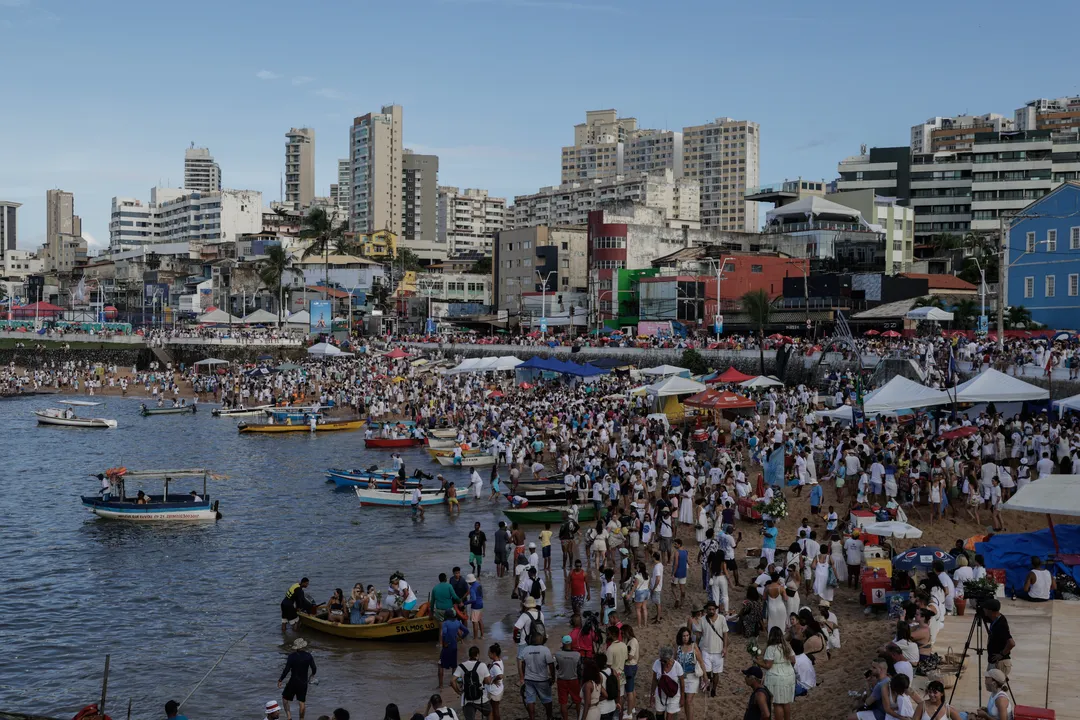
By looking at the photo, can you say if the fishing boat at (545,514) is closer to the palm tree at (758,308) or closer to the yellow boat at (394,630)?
the yellow boat at (394,630)

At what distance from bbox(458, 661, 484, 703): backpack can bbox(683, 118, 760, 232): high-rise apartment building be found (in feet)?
→ 548

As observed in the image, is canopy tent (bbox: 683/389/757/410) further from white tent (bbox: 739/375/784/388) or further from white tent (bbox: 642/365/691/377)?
white tent (bbox: 642/365/691/377)

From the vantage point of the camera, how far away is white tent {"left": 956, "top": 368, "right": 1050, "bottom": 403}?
26266 millimetres

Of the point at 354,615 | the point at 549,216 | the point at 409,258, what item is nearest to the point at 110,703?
the point at 354,615

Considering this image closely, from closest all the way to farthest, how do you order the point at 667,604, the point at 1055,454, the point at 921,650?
the point at 921,650 < the point at 667,604 < the point at 1055,454

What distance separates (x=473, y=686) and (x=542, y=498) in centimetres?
1525

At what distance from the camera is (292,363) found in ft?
274

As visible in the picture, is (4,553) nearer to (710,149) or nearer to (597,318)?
(597,318)

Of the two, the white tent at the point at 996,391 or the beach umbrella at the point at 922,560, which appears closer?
the beach umbrella at the point at 922,560

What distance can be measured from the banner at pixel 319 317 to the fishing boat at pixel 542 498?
70368mm

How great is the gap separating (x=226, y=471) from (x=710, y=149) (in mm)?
152791

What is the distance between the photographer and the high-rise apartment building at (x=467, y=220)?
189125 millimetres

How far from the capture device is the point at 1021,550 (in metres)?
16.8

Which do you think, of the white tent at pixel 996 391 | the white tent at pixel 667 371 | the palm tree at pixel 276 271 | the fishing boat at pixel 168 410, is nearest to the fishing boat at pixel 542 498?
the white tent at pixel 996 391
